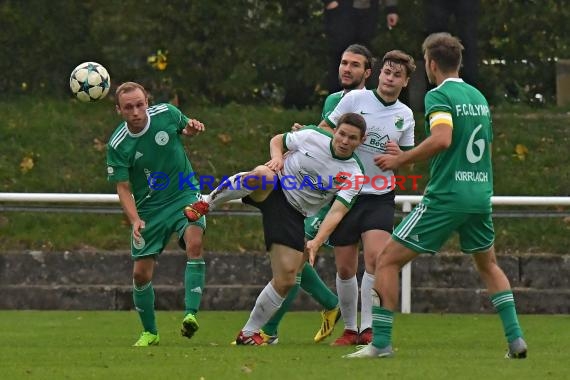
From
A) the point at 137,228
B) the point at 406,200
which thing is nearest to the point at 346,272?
the point at 137,228

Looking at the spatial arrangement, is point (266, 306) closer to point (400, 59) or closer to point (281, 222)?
point (281, 222)

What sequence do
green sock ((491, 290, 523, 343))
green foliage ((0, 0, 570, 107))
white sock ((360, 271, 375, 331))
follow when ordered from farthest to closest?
green foliage ((0, 0, 570, 107)) < white sock ((360, 271, 375, 331)) < green sock ((491, 290, 523, 343))

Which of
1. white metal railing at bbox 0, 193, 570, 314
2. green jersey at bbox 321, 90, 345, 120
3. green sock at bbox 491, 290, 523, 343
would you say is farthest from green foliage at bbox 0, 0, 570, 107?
green sock at bbox 491, 290, 523, 343

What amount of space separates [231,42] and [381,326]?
414 inches

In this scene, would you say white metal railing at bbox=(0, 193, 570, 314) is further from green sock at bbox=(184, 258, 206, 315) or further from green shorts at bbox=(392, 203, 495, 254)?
green shorts at bbox=(392, 203, 495, 254)

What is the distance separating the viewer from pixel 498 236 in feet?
57.7

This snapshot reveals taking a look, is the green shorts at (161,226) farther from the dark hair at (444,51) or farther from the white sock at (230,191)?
the dark hair at (444,51)

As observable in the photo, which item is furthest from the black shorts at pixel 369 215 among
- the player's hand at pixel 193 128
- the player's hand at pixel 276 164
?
the player's hand at pixel 193 128

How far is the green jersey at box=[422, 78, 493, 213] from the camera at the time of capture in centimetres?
1045

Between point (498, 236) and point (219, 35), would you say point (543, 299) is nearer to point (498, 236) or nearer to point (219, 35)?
point (498, 236)

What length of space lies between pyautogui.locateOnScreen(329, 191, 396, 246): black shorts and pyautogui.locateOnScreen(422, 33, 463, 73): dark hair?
2.02 meters

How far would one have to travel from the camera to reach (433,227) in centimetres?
1048

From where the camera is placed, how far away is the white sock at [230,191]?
39.2 feet

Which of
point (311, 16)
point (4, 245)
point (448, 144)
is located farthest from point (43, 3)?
point (448, 144)
